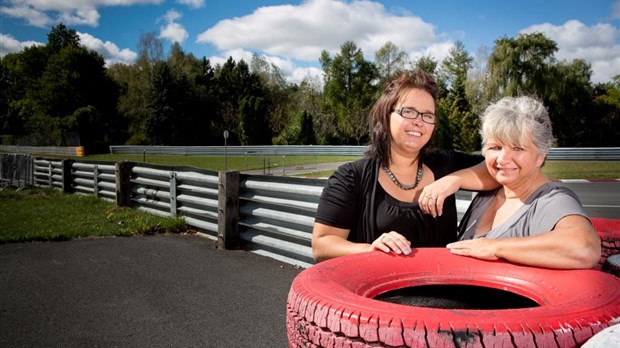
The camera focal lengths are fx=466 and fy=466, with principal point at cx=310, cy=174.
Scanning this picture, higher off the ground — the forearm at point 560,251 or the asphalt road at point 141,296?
the forearm at point 560,251

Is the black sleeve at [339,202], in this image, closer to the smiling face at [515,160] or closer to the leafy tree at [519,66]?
the smiling face at [515,160]

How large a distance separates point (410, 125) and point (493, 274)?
87cm

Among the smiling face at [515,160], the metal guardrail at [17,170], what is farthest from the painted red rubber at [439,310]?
the metal guardrail at [17,170]

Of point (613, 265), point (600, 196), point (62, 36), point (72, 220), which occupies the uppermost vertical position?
point (62, 36)

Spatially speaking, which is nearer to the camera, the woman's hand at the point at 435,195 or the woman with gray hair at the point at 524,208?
the woman with gray hair at the point at 524,208

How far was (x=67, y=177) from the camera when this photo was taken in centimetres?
1559

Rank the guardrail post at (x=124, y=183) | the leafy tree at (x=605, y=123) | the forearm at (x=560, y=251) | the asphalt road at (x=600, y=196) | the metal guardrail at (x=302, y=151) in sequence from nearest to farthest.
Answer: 1. the forearm at (x=560, y=251)
2. the guardrail post at (x=124, y=183)
3. the asphalt road at (x=600, y=196)
4. the metal guardrail at (x=302, y=151)
5. the leafy tree at (x=605, y=123)

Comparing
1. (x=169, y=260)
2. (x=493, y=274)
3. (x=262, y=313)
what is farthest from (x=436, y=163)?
(x=169, y=260)

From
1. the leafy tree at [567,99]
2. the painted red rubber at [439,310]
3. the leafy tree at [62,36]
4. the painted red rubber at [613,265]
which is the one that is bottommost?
the painted red rubber at [613,265]

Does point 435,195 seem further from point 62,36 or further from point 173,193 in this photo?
point 62,36

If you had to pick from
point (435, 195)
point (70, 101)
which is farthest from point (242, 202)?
point (70, 101)

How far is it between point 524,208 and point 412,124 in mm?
667

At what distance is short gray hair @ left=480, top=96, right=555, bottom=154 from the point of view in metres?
1.97

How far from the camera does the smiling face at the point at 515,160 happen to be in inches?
79.2
